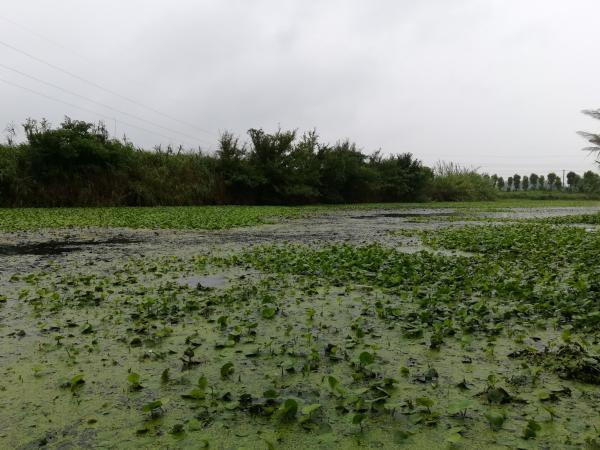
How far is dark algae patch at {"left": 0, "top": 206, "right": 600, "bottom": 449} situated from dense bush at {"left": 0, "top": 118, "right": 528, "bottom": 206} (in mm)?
18010

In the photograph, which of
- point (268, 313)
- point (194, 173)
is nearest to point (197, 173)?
point (194, 173)

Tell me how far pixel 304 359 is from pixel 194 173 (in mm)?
26295

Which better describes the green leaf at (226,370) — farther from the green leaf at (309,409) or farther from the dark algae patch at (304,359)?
the green leaf at (309,409)

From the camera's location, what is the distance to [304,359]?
3.26 meters

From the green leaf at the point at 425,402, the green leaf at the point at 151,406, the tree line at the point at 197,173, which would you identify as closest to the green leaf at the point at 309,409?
the green leaf at the point at 425,402

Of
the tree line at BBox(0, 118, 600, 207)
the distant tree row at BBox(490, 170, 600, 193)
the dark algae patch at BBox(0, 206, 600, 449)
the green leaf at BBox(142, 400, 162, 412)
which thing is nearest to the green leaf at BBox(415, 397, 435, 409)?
the dark algae patch at BBox(0, 206, 600, 449)

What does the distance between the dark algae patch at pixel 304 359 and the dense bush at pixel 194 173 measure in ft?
59.1

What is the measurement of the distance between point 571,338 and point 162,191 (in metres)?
24.6

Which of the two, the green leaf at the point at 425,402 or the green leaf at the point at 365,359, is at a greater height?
the green leaf at the point at 365,359

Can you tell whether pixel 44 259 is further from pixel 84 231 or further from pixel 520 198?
pixel 520 198

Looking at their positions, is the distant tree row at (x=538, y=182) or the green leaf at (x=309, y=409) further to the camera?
the distant tree row at (x=538, y=182)

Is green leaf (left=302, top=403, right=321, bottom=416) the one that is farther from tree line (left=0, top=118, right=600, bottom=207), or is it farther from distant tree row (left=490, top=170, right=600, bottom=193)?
distant tree row (left=490, top=170, right=600, bottom=193)

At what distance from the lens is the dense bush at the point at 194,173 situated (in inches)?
871

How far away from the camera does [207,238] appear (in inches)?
440
